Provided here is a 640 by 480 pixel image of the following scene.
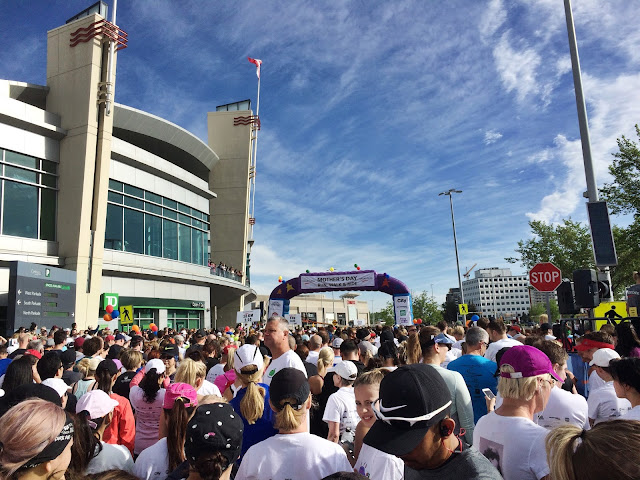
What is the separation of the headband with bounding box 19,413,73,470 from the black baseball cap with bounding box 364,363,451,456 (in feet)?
5.06

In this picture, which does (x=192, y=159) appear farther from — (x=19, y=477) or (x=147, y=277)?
(x=19, y=477)

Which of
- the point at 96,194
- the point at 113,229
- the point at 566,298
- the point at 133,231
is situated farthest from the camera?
the point at 133,231

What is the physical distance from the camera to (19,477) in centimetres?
208

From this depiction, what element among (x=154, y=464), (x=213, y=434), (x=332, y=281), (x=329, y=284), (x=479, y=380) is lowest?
(x=154, y=464)

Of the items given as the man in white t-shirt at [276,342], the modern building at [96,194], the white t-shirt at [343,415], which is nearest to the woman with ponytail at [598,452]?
the white t-shirt at [343,415]

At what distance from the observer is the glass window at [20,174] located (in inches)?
828

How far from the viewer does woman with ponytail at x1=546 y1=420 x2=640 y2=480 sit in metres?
1.28

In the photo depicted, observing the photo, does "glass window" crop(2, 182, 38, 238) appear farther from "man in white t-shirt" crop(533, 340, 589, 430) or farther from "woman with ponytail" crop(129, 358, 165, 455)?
"man in white t-shirt" crop(533, 340, 589, 430)

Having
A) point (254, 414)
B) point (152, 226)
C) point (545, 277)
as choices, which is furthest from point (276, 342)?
point (152, 226)

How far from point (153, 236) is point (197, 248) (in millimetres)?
5323

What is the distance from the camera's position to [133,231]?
2716cm

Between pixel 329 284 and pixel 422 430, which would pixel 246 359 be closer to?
pixel 422 430

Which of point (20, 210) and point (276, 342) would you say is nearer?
point (276, 342)

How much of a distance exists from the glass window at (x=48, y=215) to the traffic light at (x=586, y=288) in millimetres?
23702
